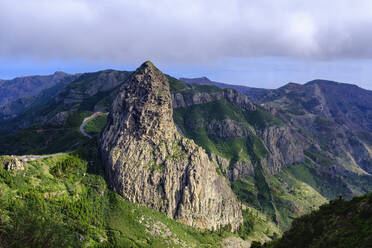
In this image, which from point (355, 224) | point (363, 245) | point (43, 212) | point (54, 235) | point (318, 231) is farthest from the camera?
point (43, 212)

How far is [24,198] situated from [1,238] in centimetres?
8480

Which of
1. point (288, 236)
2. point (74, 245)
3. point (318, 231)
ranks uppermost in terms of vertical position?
point (318, 231)

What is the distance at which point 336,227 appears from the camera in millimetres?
98438

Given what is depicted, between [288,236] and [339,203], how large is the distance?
1069 inches

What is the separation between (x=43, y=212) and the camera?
18762 centimetres

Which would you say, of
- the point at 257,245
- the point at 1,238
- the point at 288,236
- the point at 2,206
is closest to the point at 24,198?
the point at 2,206

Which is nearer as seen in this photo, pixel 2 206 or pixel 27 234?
pixel 27 234

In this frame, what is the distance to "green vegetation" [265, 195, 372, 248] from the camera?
284ft

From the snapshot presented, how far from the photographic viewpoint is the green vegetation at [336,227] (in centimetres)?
8669

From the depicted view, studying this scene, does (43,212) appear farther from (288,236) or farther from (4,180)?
(288,236)

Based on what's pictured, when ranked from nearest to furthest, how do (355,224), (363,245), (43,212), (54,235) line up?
(363,245), (355,224), (54,235), (43,212)

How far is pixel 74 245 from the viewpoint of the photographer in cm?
18950

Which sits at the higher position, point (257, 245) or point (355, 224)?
point (355, 224)

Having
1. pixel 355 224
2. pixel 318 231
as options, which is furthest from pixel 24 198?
pixel 355 224
